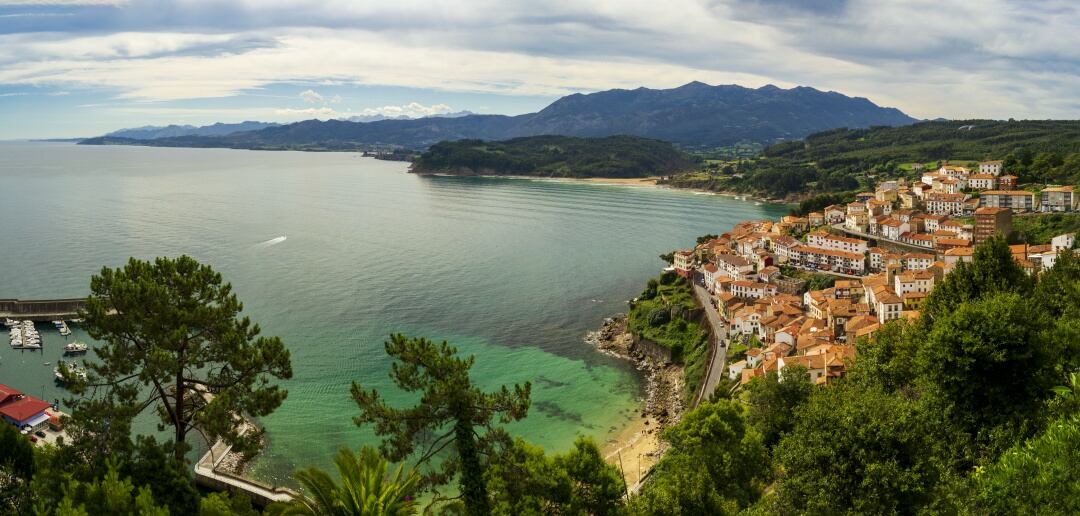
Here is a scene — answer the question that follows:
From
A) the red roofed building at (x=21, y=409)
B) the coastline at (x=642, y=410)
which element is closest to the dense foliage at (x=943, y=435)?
the coastline at (x=642, y=410)

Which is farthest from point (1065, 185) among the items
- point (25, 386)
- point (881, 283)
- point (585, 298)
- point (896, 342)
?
point (25, 386)

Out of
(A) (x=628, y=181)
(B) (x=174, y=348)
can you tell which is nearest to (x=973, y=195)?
(B) (x=174, y=348)

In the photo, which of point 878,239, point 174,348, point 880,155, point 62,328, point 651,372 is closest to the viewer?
point 174,348

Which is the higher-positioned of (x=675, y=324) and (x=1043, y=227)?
(x=1043, y=227)

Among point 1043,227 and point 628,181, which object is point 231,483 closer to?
point 1043,227

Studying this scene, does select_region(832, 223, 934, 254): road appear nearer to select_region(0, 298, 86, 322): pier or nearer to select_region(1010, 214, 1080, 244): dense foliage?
select_region(1010, 214, 1080, 244): dense foliage

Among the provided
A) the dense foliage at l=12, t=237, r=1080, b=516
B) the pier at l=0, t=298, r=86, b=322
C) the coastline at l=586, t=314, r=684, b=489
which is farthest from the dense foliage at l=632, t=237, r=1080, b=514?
the pier at l=0, t=298, r=86, b=322

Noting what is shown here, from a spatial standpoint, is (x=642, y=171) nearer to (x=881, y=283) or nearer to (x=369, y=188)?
(x=369, y=188)
